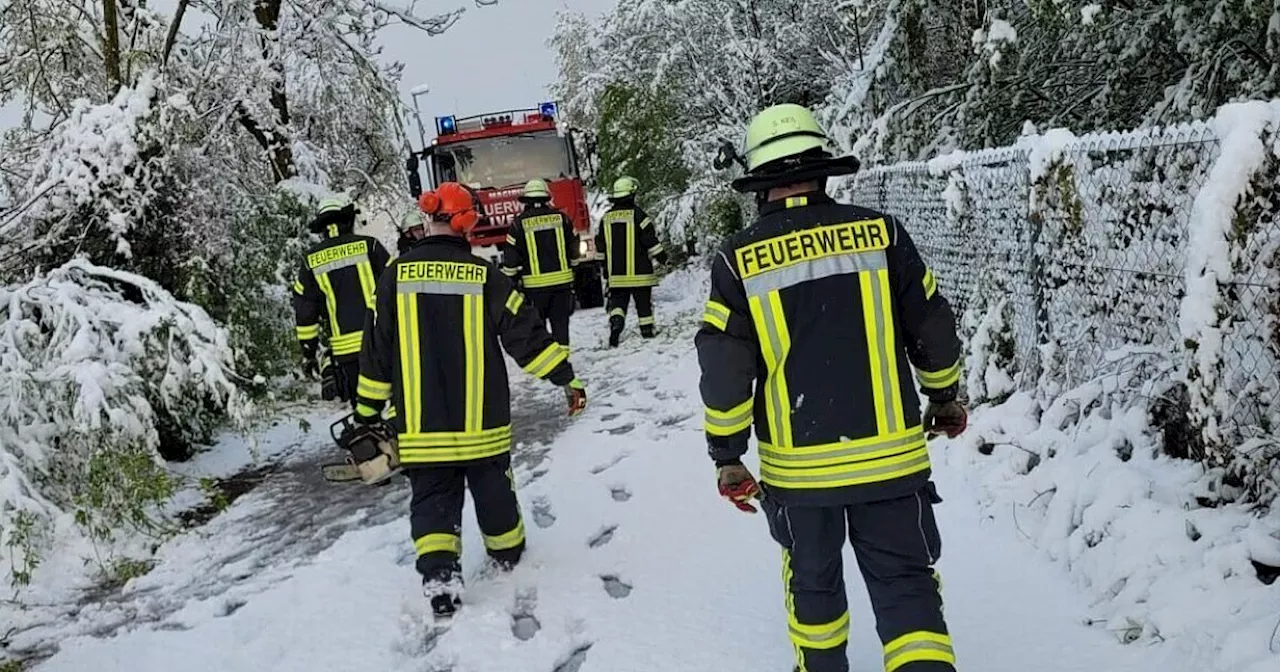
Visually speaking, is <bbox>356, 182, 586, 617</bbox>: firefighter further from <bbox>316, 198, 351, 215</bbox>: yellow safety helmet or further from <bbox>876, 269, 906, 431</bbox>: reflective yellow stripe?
Answer: <bbox>316, 198, 351, 215</bbox>: yellow safety helmet

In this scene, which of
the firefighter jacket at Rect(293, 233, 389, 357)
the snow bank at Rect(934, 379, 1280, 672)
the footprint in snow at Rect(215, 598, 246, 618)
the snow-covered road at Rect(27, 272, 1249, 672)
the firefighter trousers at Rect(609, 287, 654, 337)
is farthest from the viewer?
the firefighter trousers at Rect(609, 287, 654, 337)

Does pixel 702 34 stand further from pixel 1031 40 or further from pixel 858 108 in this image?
pixel 1031 40

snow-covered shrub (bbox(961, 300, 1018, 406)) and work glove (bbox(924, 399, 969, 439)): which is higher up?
work glove (bbox(924, 399, 969, 439))

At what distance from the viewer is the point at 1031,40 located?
7777 millimetres

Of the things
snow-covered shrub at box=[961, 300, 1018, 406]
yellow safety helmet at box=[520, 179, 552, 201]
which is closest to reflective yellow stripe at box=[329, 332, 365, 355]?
yellow safety helmet at box=[520, 179, 552, 201]

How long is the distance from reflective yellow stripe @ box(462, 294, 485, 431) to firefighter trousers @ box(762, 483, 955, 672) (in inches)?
62.2

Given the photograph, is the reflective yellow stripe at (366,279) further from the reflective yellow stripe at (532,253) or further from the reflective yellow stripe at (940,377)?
the reflective yellow stripe at (940,377)

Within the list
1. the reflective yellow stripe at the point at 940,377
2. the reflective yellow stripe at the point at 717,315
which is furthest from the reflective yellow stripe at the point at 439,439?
the reflective yellow stripe at the point at 940,377

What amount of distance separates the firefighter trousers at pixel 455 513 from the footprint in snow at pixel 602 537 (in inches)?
14.5

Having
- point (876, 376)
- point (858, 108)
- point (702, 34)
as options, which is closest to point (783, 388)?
point (876, 376)

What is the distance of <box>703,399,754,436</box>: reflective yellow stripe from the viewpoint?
2.76 metres

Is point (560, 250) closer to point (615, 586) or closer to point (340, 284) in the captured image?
point (340, 284)

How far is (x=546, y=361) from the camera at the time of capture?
169 inches

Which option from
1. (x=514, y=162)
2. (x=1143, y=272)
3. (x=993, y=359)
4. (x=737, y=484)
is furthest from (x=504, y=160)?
(x=737, y=484)
